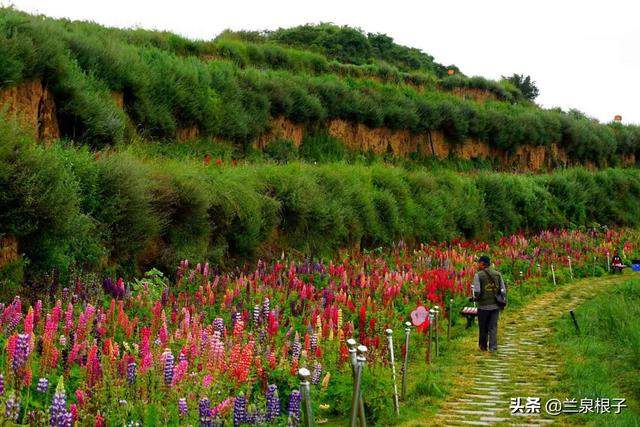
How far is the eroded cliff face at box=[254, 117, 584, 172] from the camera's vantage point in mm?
A: 25498

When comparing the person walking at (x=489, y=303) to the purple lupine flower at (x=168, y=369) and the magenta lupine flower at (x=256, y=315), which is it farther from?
the purple lupine flower at (x=168, y=369)

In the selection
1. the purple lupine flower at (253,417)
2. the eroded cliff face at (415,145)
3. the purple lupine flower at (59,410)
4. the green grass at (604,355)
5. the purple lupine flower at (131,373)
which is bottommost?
the green grass at (604,355)

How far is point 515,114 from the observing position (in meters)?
39.2

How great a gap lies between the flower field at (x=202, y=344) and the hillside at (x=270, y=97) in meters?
5.80

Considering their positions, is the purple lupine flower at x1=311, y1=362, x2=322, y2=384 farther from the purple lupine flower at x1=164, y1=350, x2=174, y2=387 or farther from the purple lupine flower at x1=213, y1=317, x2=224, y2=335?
the purple lupine flower at x1=164, y1=350, x2=174, y2=387

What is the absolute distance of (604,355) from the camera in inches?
411

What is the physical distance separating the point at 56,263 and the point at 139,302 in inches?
52.0

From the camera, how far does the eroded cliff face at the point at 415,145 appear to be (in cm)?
2550

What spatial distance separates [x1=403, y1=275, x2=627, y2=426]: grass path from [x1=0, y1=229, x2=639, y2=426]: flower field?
0.78 metres

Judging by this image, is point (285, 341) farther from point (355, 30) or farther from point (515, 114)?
point (355, 30)

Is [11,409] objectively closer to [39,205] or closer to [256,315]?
[256,315]

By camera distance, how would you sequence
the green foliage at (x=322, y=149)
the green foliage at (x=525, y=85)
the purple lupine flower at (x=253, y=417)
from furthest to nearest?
the green foliage at (x=525, y=85), the green foliage at (x=322, y=149), the purple lupine flower at (x=253, y=417)

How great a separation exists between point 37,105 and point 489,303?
9571mm

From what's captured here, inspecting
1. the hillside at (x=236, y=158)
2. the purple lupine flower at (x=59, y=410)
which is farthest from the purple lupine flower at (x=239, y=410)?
the hillside at (x=236, y=158)
